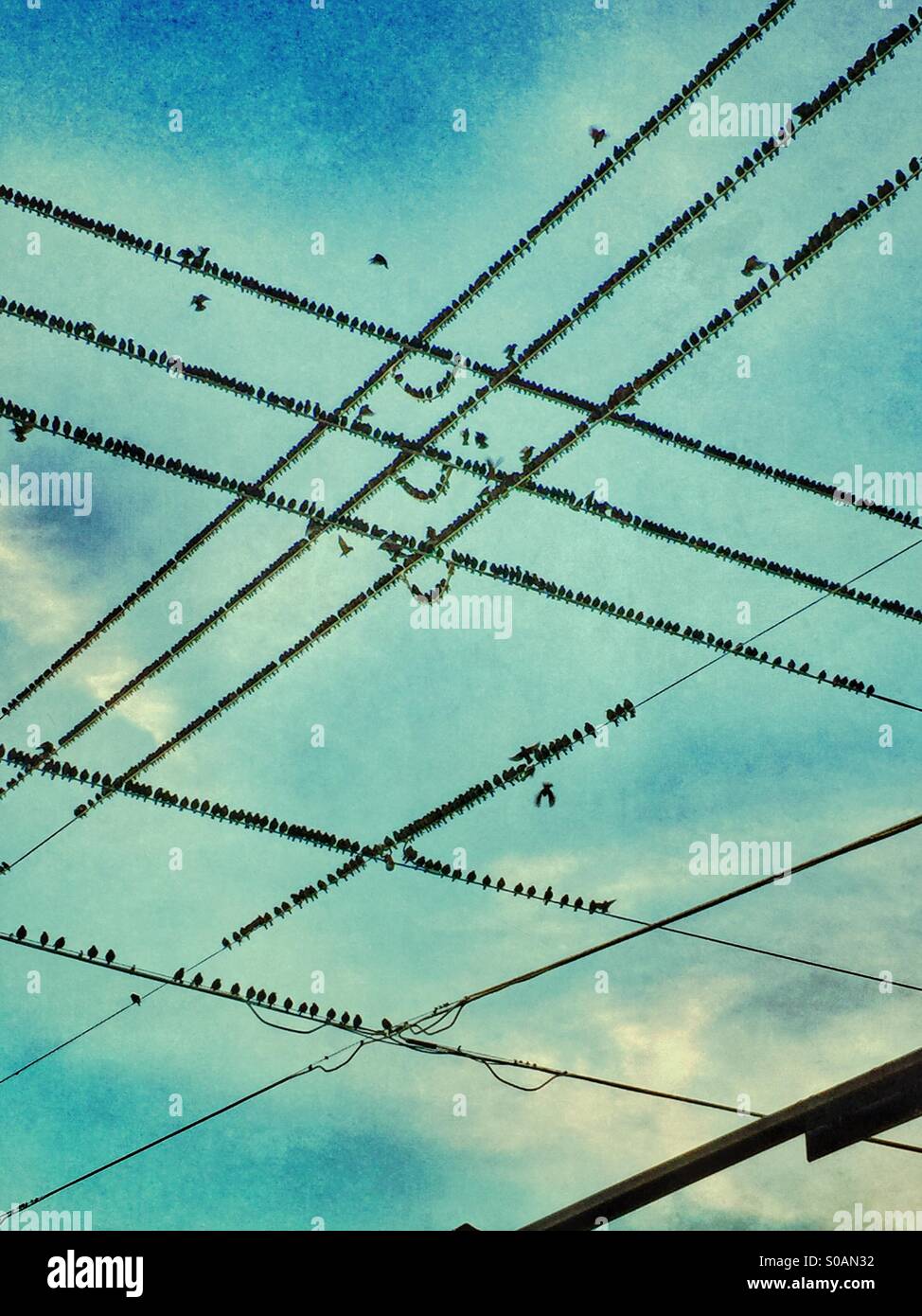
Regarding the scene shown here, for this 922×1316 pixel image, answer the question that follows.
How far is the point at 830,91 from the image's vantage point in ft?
24.4

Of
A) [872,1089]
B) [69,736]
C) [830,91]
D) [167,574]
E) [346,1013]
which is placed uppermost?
[830,91]

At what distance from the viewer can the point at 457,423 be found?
9.03 meters
